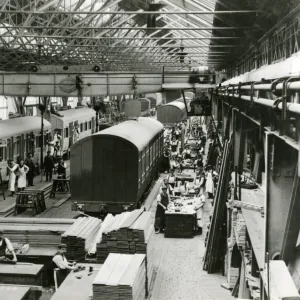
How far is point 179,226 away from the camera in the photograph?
14820mm

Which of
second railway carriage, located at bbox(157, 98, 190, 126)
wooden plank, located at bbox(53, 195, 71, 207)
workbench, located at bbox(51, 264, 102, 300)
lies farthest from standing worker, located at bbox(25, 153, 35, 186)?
second railway carriage, located at bbox(157, 98, 190, 126)

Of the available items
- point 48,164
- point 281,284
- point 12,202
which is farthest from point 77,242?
point 48,164

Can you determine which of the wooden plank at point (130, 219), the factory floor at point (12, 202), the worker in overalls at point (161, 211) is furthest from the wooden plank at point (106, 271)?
the factory floor at point (12, 202)

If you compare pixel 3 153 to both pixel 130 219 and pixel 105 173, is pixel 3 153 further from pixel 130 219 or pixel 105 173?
pixel 130 219

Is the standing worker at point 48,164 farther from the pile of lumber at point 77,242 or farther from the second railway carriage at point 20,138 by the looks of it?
the pile of lumber at point 77,242

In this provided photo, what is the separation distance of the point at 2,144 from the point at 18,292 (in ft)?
45.8

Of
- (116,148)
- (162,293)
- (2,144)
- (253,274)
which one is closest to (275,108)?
(253,274)

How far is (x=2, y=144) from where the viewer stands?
855 inches

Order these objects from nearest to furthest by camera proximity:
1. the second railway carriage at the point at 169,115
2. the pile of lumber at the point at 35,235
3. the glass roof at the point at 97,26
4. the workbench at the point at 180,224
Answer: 1. the pile of lumber at the point at 35,235
2. the workbench at the point at 180,224
3. the glass roof at the point at 97,26
4. the second railway carriage at the point at 169,115

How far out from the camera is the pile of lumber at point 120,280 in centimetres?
784

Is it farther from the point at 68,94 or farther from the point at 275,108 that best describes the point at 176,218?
the point at 275,108

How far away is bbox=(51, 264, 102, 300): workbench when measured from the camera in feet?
27.2

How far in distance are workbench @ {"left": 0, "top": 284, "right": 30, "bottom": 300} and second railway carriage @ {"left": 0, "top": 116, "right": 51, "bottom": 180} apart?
13330mm

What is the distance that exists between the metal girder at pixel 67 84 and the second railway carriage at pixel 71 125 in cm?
975
